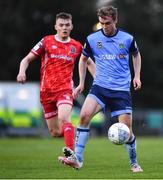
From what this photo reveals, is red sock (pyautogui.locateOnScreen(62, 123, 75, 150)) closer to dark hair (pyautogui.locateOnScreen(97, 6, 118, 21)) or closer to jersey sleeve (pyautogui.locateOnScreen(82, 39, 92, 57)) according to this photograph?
jersey sleeve (pyautogui.locateOnScreen(82, 39, 92, 57))

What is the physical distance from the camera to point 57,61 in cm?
1473

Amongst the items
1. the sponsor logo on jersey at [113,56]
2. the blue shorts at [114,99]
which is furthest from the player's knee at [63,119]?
the sponsor logo on jersey at [113,56]

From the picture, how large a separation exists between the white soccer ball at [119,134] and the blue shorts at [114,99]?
468 millimetres

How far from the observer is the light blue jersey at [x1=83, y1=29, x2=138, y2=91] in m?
13.3

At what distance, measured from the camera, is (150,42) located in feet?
193

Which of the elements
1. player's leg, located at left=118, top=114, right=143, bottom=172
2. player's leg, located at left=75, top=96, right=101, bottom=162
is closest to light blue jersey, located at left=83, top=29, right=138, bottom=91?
player's leg, located at left=75, top=96, right=101, bottom=162

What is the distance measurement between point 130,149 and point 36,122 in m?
22.9

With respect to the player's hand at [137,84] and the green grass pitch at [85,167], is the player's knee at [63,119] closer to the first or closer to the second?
the green grass pitch at [85,167]

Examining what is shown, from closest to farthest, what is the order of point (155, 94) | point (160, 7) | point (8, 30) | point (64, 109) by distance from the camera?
1. point (64, 109)
2. point (8, 30)
3. point (155, 94)
4. point (160, 7)

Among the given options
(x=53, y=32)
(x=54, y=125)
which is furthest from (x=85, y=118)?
(x=53, y=32)

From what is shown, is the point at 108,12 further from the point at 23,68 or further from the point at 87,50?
the point at 23,68

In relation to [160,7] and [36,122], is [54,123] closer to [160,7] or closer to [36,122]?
[36,122]

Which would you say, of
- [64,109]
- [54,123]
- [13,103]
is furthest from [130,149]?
[13,103]

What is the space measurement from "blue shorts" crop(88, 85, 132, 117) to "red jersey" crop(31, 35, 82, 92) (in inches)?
53.8
